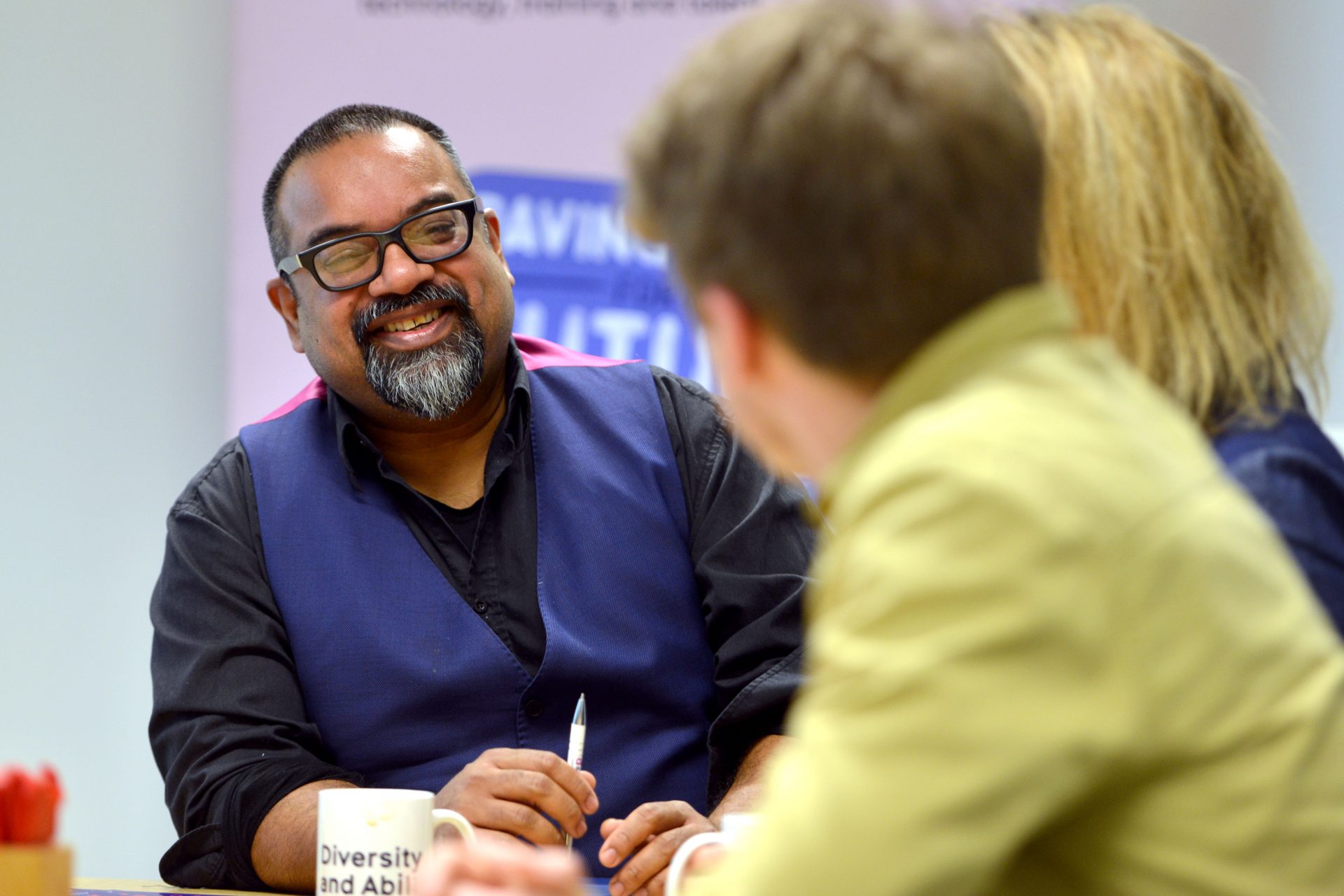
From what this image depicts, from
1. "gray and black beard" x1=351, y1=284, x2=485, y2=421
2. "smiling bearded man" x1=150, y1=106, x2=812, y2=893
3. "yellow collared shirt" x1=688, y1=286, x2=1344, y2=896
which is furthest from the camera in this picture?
"gray and black beard" x1=351, y1=284, x2=485, y2=421

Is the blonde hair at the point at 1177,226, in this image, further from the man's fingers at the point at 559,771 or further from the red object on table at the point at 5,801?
the red object on table at the point at 5,801

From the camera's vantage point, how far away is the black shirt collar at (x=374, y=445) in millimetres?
2008

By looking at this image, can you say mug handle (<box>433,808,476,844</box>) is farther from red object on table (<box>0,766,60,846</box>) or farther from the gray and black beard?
the gray and black beard

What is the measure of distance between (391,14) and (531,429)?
157cm

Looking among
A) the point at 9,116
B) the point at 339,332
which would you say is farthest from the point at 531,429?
the point at 9,116

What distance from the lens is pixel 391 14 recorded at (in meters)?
3.21

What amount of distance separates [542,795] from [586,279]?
1885 millimetres

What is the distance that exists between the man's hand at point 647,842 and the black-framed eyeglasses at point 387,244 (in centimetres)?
92

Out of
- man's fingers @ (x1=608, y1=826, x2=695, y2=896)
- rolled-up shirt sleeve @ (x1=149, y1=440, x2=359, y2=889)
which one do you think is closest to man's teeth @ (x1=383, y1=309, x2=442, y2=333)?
rolled-up shirt sleeve @ (x1=149, y1=440, x2=359, y2=889)

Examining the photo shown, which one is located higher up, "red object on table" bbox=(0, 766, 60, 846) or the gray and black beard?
the gray and black beard

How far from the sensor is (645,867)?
1.43 m

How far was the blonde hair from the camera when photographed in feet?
3.72

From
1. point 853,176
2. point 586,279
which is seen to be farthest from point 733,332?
point 586,279

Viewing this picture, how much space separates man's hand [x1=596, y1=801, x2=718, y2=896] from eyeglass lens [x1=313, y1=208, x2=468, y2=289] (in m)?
0.92
